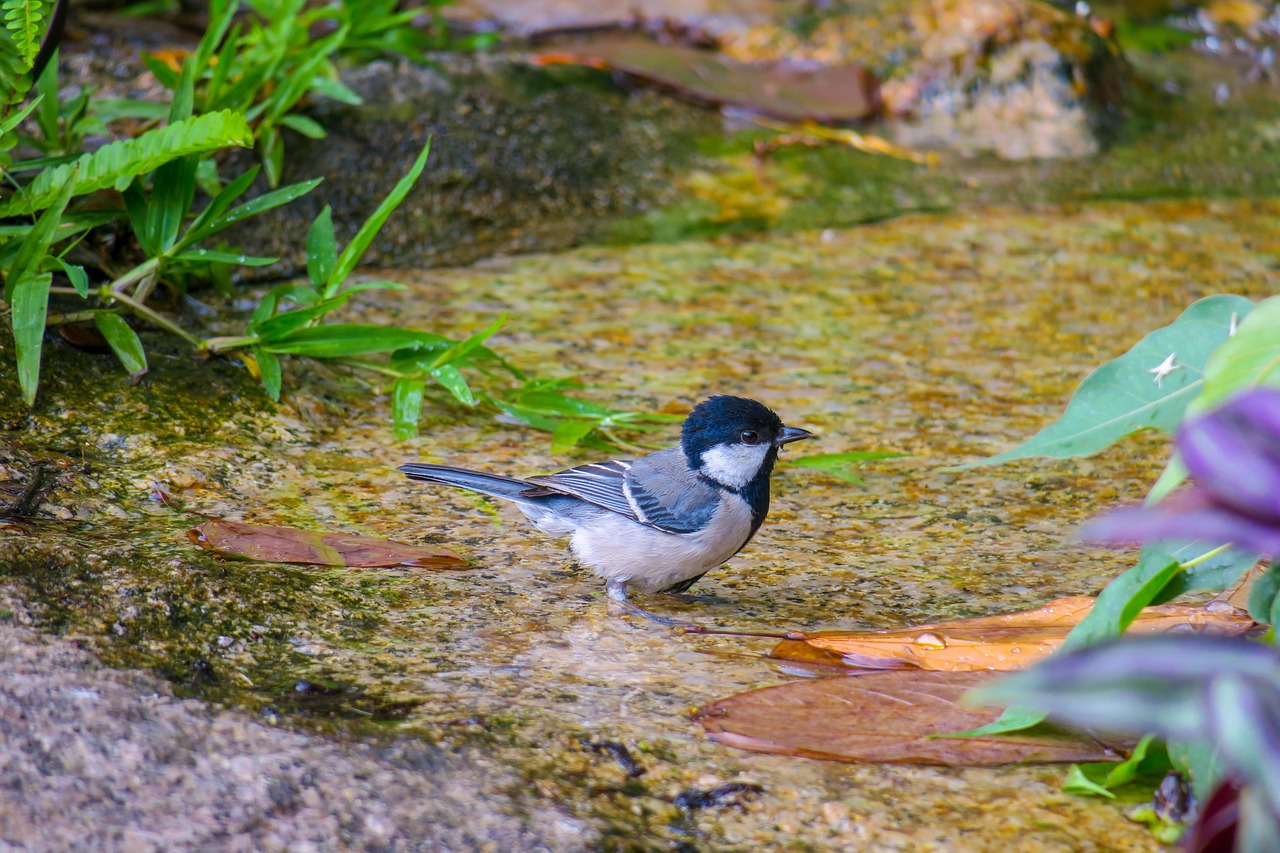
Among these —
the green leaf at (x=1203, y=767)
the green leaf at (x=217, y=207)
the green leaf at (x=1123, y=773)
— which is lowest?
the green leaf at (x=1123, y=773)

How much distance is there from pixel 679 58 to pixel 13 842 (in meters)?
6.40

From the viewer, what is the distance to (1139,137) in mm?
7363

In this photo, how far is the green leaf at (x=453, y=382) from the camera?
3.72m

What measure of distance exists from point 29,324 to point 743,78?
4922 millimetres

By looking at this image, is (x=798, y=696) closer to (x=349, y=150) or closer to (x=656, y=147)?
(x=349, y=150)

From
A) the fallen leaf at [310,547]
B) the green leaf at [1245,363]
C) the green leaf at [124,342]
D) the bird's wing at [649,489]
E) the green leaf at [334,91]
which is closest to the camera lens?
the green leaf at [1245,363]

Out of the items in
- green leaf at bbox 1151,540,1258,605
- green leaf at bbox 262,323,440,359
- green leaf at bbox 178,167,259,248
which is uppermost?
green leaf at bbox 1151,540,1258,605

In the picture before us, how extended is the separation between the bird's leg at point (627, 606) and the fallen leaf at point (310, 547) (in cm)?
38

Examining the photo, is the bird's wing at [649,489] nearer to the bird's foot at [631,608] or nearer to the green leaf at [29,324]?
the bird's foot at [631,608]

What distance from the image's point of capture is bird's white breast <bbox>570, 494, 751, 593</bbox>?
122 inches

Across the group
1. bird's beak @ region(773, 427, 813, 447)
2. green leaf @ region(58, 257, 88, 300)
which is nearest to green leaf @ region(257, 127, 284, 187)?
green leaf @ region(58, 257, 88, 300)

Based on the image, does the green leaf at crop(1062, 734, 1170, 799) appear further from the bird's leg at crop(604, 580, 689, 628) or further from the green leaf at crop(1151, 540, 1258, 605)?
the bird's leg at crop(604, 580, 689, 628)

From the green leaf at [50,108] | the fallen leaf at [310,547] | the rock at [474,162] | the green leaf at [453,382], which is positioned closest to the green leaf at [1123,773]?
the fallen leaf at [310,547]

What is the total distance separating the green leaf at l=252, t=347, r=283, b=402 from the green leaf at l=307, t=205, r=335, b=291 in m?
0.29
